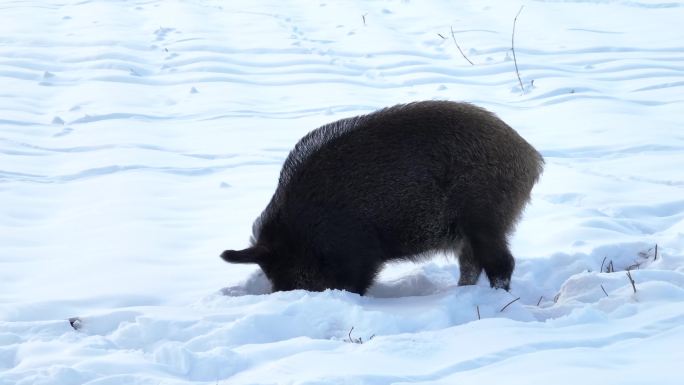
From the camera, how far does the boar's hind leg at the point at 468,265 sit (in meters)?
5.32

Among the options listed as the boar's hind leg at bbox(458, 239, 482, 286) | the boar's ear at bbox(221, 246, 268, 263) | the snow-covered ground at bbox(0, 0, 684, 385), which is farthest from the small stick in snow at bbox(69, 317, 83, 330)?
the boar's hind leg at bbox(458, 239, 482, 286)

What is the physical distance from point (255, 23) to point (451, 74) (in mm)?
3907

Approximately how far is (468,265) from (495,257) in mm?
264

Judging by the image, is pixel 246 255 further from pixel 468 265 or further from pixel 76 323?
pixel 468 265

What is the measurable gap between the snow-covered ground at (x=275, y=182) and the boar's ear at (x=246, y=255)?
231 mm

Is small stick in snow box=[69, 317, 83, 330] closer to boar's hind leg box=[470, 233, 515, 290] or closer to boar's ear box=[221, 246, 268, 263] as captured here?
boar's ear box=[221, 246, 268, 263]

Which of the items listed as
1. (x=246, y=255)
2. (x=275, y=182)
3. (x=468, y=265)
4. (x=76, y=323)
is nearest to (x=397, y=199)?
(x=468, y=265)

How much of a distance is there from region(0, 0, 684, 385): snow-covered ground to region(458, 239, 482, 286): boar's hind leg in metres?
0.22

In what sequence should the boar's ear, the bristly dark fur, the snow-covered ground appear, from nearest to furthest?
the snow-covered ground → the boar's ear → the bristly dark fur

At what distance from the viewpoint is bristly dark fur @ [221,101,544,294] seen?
524 cm

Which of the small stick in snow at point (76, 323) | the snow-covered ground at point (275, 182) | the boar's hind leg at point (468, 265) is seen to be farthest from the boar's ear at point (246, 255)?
the boar's hind leg at point (468, 265)

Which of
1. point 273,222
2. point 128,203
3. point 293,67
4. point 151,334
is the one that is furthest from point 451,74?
point 151,334

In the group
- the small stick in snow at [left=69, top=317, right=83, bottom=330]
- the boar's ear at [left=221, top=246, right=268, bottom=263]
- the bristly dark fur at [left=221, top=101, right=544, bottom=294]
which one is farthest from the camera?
the bristly dark fur at [left=221, top=101, right=544, bottom=294]

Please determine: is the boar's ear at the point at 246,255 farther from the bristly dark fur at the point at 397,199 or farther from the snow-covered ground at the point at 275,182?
the snow-covered ground at the point at 275,182
